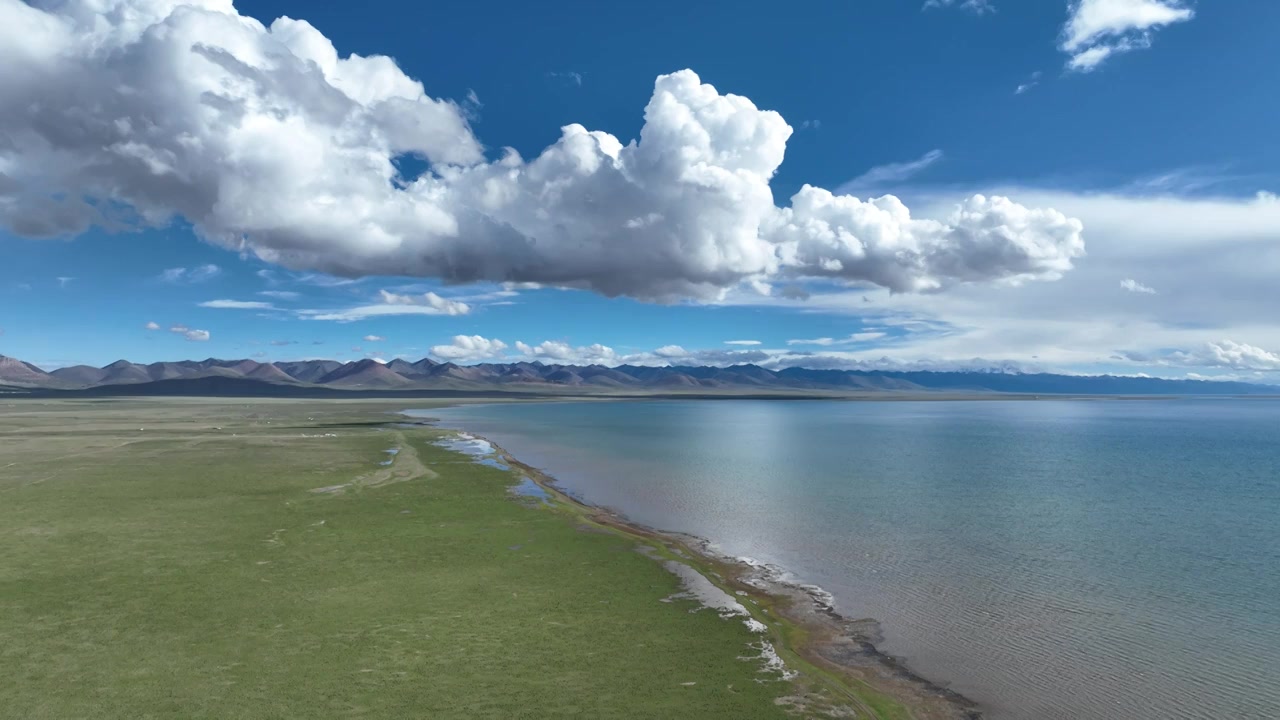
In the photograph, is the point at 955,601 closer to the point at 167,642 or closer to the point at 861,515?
the point at 861,515

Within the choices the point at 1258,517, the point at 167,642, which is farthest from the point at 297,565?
the point at 1258,517

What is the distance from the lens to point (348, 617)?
2377 cm

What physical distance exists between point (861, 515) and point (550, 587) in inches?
1033

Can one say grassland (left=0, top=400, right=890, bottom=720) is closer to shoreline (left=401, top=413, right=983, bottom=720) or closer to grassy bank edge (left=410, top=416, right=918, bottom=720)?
grassy bank edge (left=410, top=416, right=918, bottom=720)

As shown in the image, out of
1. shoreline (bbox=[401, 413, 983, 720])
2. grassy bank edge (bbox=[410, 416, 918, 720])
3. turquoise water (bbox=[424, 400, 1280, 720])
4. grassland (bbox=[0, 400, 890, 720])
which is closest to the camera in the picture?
grassland (bbox=[0, 400, 890, 720])

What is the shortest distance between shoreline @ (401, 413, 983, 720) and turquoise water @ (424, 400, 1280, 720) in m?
0.87

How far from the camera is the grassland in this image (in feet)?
58.4

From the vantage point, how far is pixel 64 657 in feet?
65.1

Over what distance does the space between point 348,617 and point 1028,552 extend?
33557 millimetres

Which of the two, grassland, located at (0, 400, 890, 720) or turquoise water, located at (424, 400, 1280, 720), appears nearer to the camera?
grassland, located at (0, 400, 890, 720)

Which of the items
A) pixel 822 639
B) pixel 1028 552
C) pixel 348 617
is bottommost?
pixel 1028 552

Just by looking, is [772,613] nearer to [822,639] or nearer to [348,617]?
[822,639]

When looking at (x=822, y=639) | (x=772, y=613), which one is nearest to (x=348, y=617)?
(x=772, y=613)

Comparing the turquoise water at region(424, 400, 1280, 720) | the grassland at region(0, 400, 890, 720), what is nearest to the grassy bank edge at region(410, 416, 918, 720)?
the grassland at region(0, 400, 890, 720)
